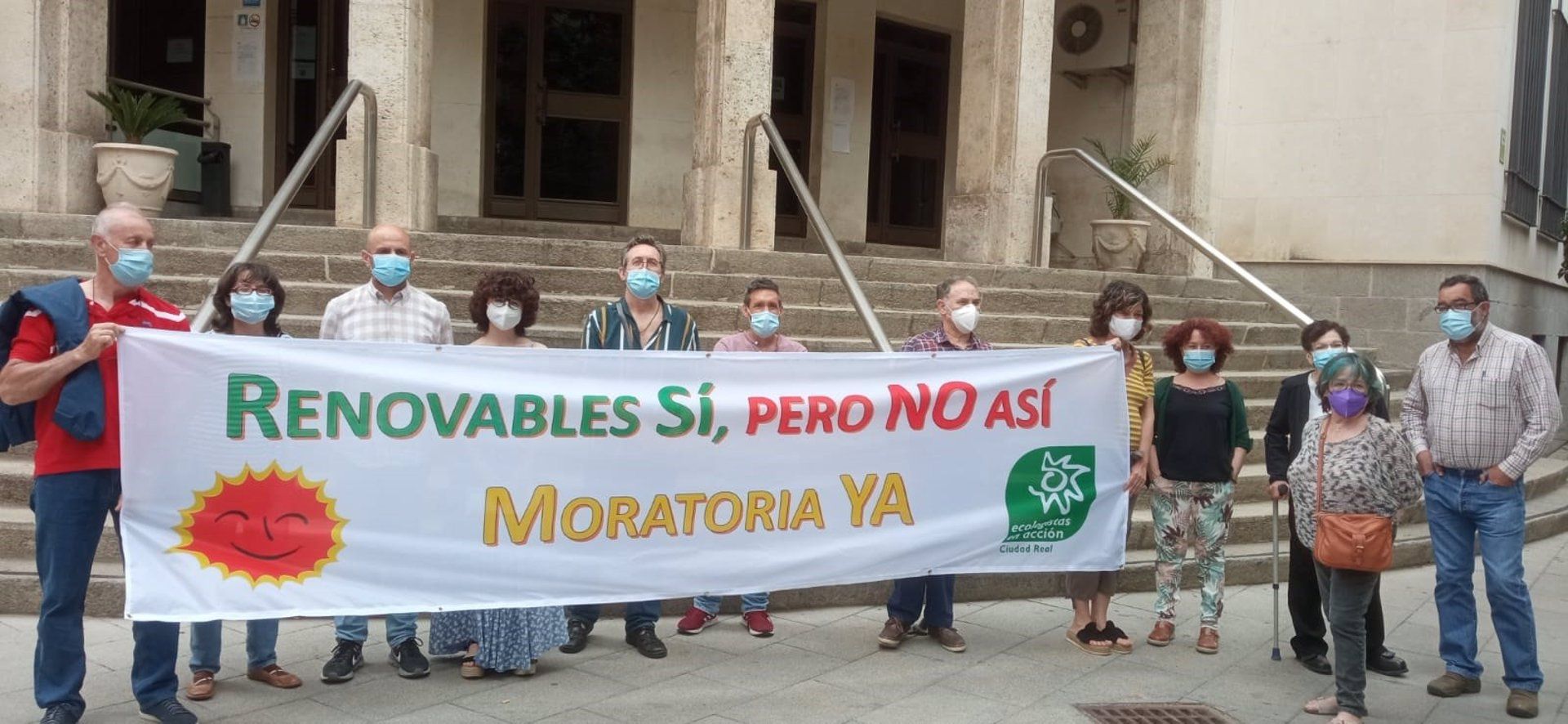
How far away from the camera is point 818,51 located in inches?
599

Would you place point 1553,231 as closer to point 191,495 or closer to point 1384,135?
point 1384,135

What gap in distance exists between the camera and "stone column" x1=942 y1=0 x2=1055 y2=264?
1203 centimetres

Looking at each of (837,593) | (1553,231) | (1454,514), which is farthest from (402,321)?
(1553,231)

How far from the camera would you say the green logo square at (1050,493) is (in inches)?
220

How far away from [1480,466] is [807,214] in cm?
534

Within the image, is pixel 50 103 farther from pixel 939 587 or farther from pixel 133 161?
pixel 939 587

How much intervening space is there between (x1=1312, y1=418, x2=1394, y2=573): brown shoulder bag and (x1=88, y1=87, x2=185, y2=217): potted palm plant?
8.28 metres

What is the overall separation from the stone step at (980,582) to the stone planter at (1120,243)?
5.06m

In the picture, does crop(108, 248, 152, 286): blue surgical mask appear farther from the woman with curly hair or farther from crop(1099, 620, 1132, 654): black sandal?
crop(1099, 620, 1132, 654): black sandal

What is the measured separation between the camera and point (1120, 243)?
13078 millimetres

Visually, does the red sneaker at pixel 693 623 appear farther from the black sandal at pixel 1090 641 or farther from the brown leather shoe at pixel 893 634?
the black sandal at pixel 1090 641

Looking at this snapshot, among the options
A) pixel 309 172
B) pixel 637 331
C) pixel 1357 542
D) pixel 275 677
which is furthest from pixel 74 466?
pixel 309 172

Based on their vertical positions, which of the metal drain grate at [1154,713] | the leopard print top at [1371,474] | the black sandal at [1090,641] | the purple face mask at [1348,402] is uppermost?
the purple face mask at [1348,402]

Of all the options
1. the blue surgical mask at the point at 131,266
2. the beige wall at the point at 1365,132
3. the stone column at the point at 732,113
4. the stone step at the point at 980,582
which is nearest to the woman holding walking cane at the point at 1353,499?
the stone step at the point at 980,582
